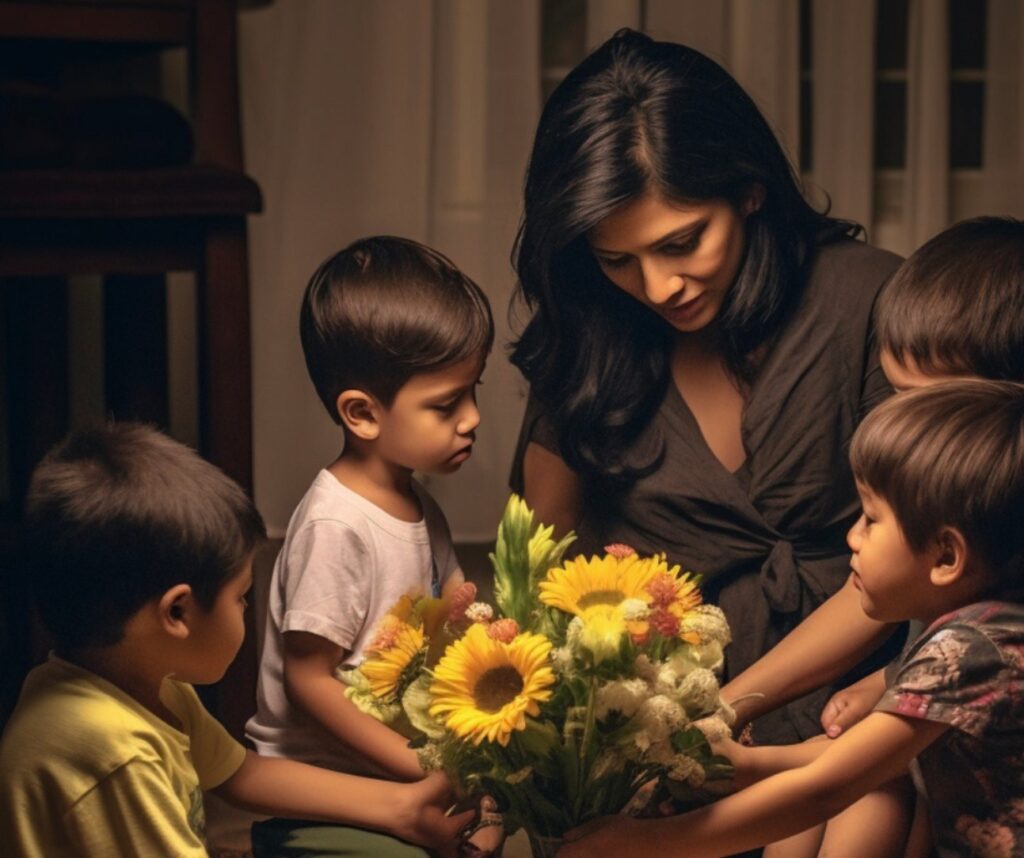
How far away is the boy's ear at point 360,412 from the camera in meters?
1.49

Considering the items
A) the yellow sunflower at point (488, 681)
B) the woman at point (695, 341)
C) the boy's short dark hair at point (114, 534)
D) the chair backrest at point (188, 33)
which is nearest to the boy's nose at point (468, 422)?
the woman at point (695, 341)

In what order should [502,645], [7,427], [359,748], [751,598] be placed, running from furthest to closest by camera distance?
1. [7,427]
2. [751,598]
3. [359,748]
4. [502,645]

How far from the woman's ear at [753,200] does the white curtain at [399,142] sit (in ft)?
1.29

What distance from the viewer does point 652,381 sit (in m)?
1.65

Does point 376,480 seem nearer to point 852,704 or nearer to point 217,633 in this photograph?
point 217,633

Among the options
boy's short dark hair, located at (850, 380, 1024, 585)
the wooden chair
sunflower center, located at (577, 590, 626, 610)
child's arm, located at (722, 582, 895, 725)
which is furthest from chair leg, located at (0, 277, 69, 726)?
boy's short dark hair, located at (850, 380, 1024, 585)

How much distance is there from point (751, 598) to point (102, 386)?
0.93m

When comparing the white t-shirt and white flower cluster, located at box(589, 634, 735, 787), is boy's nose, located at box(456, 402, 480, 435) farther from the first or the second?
white flower cluster, located at box(589, 634, 735, 787)

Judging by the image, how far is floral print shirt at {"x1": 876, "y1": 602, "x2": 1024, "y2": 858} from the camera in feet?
4.09

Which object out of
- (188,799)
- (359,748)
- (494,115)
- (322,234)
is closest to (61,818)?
(188,799)

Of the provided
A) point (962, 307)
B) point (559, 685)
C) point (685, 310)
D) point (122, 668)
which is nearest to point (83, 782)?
point (122, 668)

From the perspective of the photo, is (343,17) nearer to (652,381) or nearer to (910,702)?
(652,381)

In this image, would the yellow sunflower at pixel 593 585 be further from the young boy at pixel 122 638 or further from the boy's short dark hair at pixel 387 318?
the boy's short dark hair at pixel 387 318

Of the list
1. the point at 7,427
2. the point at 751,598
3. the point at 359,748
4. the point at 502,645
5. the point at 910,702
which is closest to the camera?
the point at 502,645
